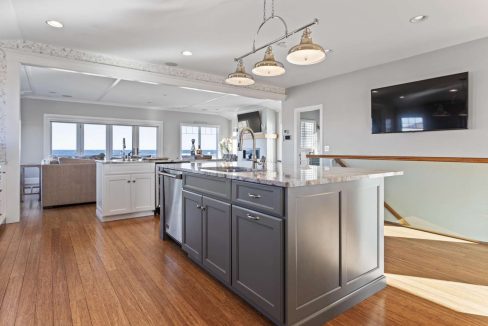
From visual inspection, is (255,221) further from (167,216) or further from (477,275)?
(477,275)

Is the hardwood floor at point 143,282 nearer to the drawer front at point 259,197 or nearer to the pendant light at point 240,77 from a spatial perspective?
the drawer front at point 259,197

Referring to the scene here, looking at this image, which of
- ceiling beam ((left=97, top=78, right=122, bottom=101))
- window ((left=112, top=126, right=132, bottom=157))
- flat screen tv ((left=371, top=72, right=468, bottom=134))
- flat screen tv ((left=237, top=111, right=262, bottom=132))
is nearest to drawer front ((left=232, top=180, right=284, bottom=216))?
flat screen tv ((left=371, top=72, right=468, bottom=134))

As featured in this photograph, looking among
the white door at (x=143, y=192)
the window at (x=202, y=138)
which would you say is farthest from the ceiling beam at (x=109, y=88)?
the window at (x=202, y=138)

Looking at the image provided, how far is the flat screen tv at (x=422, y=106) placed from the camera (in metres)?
3.71

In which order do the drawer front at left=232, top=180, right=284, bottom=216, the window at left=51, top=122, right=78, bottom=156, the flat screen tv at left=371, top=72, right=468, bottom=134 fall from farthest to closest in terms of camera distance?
the window at left=51, top=122, right=78, bottom=156 < the flat screen tv at left=371, top=72, right=468, bottom=134 < the drawer front at left=232, top=180, right=284, bottom=216

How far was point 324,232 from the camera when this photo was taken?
172cm

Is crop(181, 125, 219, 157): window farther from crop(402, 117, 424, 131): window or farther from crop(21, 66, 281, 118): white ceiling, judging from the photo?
crop(402, 117, 424, 131): window

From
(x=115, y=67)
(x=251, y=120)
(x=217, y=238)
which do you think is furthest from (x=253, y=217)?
(x=251, y=120)

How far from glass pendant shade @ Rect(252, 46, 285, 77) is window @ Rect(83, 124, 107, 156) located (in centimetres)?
723

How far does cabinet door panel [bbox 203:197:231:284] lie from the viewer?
200 cm

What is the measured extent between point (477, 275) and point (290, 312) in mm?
1973

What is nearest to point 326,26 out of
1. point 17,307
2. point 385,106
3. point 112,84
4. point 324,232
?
point 385,106

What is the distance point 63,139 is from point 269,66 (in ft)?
24.7

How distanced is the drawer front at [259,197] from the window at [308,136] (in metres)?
4.87
